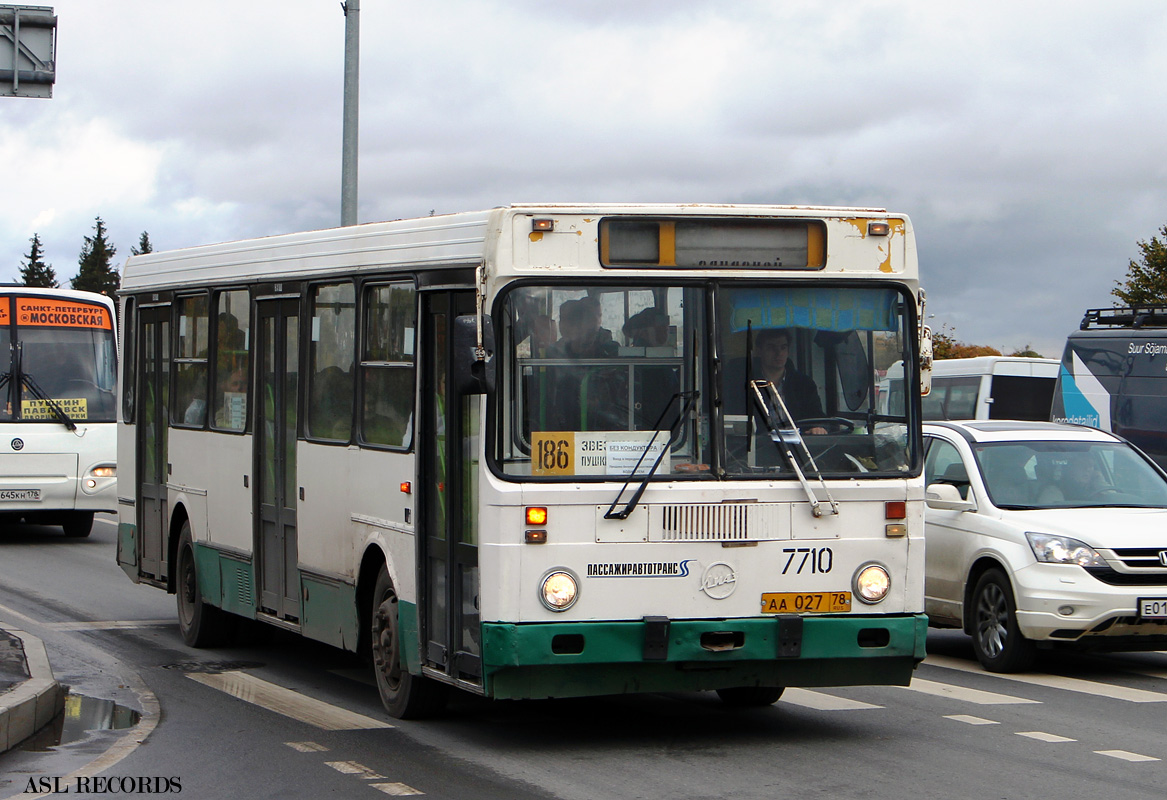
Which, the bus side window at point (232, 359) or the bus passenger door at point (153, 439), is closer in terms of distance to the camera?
the bus side window at point (232, 359)

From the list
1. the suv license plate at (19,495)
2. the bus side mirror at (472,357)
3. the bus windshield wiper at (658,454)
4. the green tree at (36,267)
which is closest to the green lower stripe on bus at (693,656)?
the bus windshield wiper at (658,454)

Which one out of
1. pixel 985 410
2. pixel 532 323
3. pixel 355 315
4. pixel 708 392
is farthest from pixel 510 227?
pixel 985 410

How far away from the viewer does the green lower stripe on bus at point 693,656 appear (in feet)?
27.6

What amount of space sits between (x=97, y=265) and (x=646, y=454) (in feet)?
470

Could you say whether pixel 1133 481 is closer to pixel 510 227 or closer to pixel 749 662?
pixel 749 662

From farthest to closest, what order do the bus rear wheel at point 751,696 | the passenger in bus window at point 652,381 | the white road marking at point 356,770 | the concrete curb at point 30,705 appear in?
the bus rear wheel at point 751,696, the concrete curb at point 30,705, the passenger in bus window at point 652,381, the white road marking at point 356,770

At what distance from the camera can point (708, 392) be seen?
866 centimetres

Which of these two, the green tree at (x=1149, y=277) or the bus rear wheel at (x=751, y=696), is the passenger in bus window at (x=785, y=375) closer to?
the bus rear wheel at (x=751, y=696)

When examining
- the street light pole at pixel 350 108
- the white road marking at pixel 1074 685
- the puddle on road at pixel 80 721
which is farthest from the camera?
the street light pole at pixel 350 108

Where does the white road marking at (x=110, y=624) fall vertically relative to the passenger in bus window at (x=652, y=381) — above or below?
below

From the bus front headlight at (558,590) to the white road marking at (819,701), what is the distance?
2513 millimetres

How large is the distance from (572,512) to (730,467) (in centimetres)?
84

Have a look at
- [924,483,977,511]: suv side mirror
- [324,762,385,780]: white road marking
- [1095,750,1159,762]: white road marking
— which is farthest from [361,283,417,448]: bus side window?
[924,483,977,511]: suv side mirror

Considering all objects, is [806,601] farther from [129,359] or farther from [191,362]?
[129,359]
